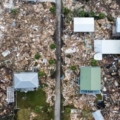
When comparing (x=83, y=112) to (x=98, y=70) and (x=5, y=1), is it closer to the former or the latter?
(x=98, y=70)

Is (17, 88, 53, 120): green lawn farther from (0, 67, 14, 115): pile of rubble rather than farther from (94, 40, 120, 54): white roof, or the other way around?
(94, 40, 120, 54): white roof

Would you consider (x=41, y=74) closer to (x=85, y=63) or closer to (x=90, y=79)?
(x=85, y=63)

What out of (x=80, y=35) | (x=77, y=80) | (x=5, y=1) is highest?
(x=5, y=1)

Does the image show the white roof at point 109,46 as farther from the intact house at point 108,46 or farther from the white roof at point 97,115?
the white roof at point 97,115

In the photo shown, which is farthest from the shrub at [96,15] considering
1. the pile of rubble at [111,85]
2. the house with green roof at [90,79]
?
the house with green roof at [90,79]

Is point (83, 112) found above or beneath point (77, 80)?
beneath

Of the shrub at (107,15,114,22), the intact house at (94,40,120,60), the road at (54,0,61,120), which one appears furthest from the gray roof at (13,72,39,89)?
the shrub at (107,15,114,22)

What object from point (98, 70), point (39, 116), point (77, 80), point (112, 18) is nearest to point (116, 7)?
point (112, 18)
